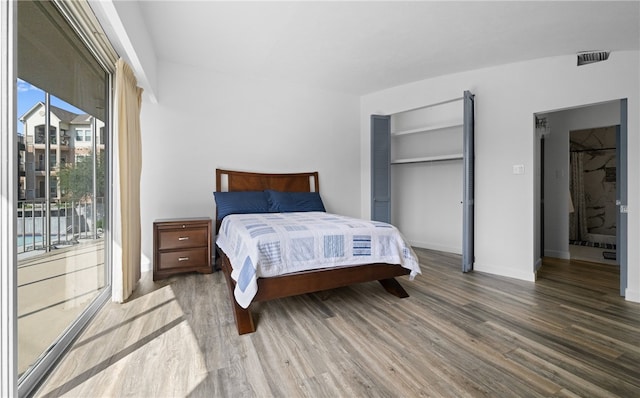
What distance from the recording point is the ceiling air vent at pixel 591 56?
9.18ft

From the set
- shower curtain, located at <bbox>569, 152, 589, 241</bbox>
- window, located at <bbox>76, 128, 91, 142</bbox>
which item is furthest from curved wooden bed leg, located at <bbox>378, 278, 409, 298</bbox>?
shower curtain, located at <bbox>569, 152, 589, 241</bbox>

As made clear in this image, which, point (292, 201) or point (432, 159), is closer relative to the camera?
point (292, 201)

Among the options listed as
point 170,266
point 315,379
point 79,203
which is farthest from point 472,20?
point 170,266

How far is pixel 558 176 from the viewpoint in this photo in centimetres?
422

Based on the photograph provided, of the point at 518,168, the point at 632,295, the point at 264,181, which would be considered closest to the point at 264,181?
the point at 264,181

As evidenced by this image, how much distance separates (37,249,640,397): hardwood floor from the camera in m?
1.43

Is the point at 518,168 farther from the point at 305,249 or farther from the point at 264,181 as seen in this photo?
the point at 264,181

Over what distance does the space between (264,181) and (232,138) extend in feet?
2.50

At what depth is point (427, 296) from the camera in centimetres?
268

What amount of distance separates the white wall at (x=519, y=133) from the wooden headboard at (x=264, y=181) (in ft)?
7.41

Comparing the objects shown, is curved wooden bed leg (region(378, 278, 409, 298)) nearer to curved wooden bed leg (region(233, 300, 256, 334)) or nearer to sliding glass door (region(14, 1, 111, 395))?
curved wooden bed leg (region(233, 300, 256, 334))

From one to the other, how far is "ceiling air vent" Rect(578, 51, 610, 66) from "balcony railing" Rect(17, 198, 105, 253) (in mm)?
4710

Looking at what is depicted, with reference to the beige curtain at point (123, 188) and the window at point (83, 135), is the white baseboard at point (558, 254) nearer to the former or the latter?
the beige curtain at point (123, 188)

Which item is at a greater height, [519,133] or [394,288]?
[519,133]
